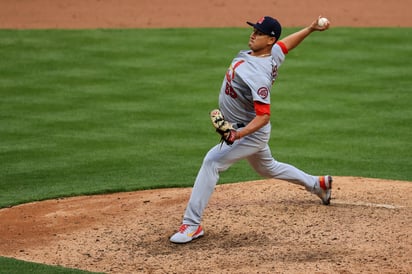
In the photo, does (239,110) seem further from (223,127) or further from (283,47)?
(283,47)

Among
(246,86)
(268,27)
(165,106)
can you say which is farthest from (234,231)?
(165,106)

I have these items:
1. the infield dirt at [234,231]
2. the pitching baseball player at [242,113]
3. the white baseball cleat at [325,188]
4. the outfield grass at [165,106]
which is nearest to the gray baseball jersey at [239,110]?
the pitching baseball player at [242,113]

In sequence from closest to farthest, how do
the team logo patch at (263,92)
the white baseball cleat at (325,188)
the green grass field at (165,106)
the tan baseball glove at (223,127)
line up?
the tan baseball glove at (223,127)
the team logo patch at (263,92)
the white baseball cleat at (325,188)
the green grass field at (165,106)

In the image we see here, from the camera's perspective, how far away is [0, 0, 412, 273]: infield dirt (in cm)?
656

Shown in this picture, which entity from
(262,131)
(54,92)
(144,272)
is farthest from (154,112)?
(144,272)

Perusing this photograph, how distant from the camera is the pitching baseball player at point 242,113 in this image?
22.4 feet

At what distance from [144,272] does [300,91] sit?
7480 mm

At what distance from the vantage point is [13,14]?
19.3m

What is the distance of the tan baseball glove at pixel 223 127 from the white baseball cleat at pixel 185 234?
855 millimetres

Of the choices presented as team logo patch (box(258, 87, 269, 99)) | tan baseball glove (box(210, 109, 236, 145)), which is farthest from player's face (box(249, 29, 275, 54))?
tan baseball glove (box(210, 109, 236, 145))

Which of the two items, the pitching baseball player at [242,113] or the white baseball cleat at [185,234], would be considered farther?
the white baseball cleat at [185,234]

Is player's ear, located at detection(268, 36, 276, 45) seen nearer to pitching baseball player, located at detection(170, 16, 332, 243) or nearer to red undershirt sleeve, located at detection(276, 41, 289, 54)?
pitching baseball player, located at detection(170, 16, 332, 243)

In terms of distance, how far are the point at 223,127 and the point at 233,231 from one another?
1.08 meters

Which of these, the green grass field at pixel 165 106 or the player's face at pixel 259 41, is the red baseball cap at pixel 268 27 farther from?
the green grass field at pixel 165 106
